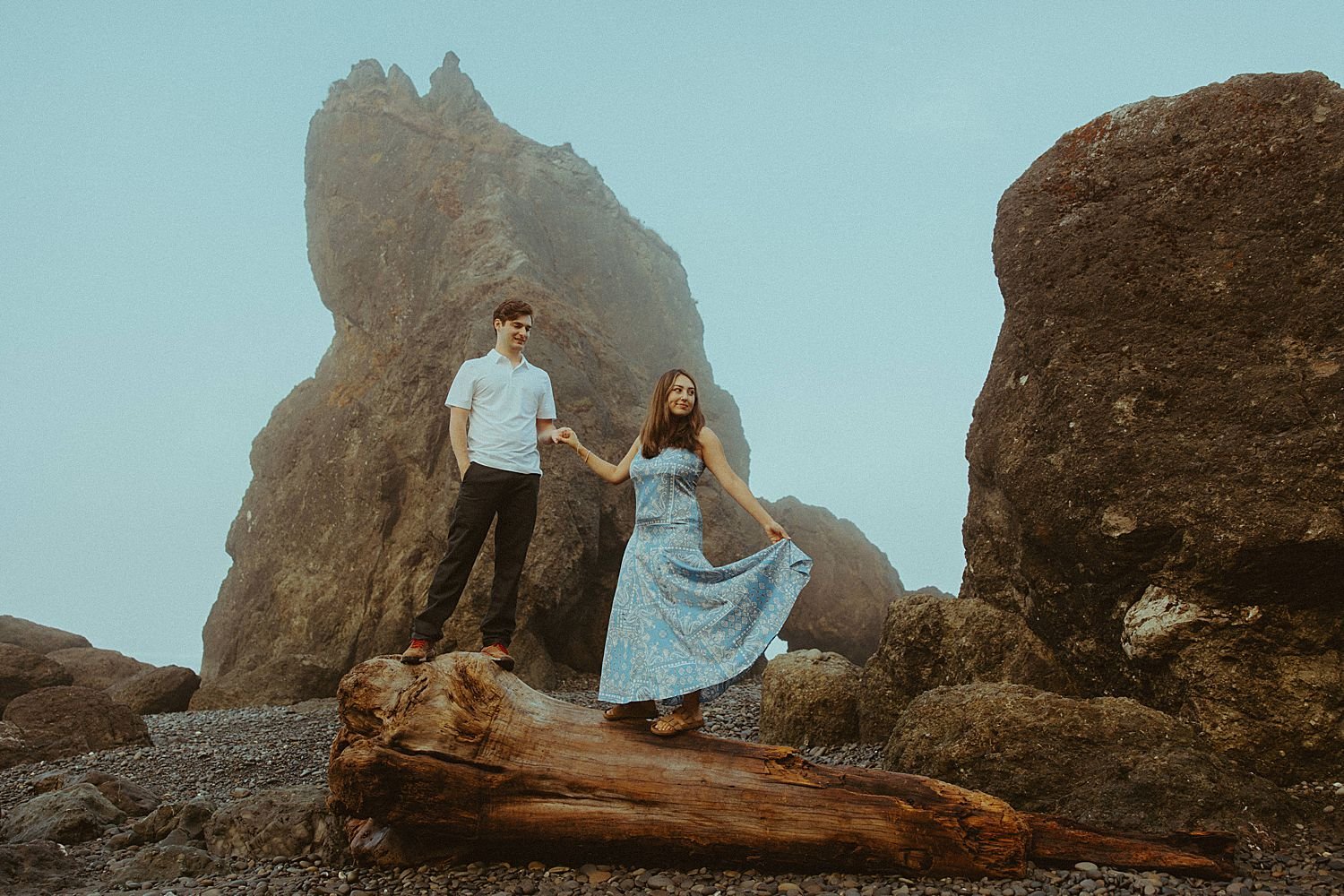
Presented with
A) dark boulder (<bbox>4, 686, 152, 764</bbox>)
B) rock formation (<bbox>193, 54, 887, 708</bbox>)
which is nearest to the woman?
dark boulder (<bbox>4, 686, 152, 764</bbox>)

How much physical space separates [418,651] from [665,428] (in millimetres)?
2399

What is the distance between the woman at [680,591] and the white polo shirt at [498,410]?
159 cm

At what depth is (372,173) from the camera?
31406mm

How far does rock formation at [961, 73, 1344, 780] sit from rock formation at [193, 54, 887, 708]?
33.7 feet

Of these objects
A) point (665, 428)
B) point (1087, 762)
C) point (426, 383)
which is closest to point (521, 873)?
point (665, 428)

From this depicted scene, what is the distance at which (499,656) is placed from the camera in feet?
24.9

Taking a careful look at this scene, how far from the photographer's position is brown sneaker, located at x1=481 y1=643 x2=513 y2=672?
7.33m

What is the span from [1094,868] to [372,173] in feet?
99.5

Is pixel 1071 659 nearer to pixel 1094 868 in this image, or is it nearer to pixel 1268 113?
pixel 1094 868

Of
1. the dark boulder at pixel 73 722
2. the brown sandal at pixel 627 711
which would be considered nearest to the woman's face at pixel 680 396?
the brown sandal at pixel 627 711

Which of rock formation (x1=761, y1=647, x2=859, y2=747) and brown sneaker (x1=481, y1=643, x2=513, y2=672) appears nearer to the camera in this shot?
brown sneaker (x1=481, y1=643, x2=513, y2=672)

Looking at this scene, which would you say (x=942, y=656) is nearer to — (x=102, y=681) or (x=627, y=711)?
(x=627, y=711)

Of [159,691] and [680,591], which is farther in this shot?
[159,691]

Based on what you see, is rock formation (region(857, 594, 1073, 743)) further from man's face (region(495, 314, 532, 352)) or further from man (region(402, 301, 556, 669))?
man's face (region(495, 314, 532, 352))
